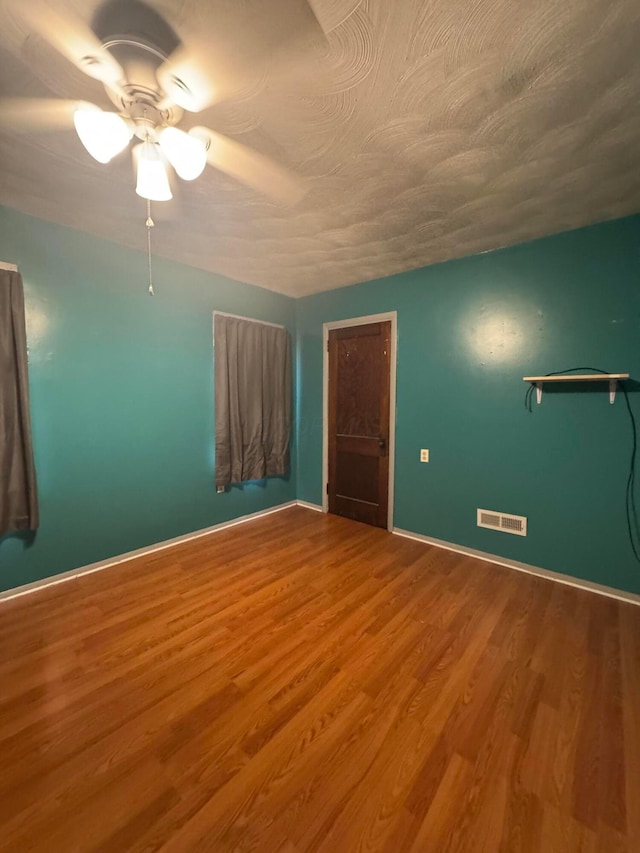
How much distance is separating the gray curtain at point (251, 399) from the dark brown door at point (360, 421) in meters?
0.59

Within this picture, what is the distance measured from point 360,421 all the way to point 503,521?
1.64 m

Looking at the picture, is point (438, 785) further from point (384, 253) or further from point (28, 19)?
point (384, 253)

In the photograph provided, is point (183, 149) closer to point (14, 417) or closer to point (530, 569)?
point (14, 417)

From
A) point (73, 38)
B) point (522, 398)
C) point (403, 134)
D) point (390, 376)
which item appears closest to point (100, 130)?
point (73, 38)

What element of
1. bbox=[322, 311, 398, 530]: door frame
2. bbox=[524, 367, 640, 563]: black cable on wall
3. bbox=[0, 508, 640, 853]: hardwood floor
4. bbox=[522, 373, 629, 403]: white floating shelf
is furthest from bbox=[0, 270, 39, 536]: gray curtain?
bbox=[524, 367, 640, 563]: black cable on wall

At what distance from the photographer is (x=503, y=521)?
2742 mm

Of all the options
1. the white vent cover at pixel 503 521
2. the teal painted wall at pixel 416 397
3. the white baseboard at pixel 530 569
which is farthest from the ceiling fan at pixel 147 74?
the white baseboard at pixel 530 569

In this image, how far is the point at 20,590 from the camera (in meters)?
2.27

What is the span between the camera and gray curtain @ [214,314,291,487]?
3.33 metres

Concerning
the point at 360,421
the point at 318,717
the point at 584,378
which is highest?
the point at 584,378

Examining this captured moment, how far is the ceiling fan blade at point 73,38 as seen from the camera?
3.29 feet

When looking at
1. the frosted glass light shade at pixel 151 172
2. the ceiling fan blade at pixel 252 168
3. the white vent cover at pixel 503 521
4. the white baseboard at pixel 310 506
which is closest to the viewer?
the frosted glass light shade at pixel 151 172

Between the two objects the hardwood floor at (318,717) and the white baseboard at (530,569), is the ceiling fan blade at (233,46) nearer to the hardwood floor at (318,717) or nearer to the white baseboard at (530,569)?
the hardwood floor at (318,717)

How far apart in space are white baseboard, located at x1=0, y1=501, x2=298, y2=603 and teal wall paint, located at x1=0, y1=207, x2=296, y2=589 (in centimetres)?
5
